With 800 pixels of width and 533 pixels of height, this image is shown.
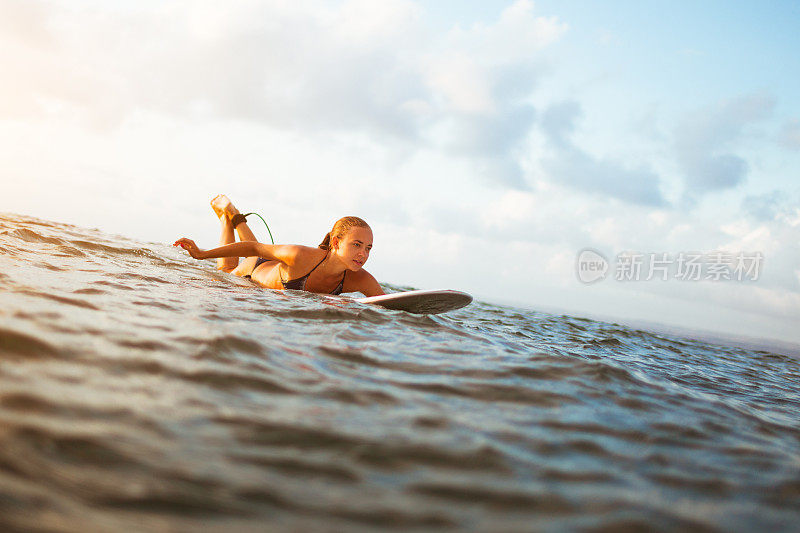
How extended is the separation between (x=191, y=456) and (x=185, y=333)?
1.84 m

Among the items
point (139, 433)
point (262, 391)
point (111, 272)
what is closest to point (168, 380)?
point (262, 391)

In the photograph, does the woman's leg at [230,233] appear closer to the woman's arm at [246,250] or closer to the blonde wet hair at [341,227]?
the woman's arm at [246,250]

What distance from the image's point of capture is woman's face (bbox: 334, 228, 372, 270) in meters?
7.19

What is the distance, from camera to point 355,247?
284 inches

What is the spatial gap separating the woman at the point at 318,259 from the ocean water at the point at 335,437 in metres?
3.20

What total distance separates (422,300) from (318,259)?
180cm

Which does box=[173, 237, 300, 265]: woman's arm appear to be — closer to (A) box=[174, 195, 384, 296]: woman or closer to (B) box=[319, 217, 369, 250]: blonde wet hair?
(A) box=[174, 195, 384, 296]: woman

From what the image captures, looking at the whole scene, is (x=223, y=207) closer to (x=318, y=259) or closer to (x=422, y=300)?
(x=318, y=259)

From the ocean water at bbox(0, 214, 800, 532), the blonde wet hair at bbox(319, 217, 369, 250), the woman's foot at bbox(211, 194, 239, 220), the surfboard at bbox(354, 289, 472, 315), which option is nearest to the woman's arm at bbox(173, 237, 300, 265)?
the blonde wet hair at bbox(319, 217, 369, 250)

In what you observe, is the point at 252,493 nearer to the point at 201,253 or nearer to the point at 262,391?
the point at 262,391

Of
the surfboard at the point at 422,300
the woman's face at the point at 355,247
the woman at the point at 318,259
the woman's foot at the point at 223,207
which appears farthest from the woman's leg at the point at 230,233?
the surfboard at the point at 422,300

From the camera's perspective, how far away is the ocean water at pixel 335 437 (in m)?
1.50

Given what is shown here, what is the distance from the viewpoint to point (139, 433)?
178cm

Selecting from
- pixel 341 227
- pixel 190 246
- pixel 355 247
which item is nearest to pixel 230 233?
pixel 190 246
